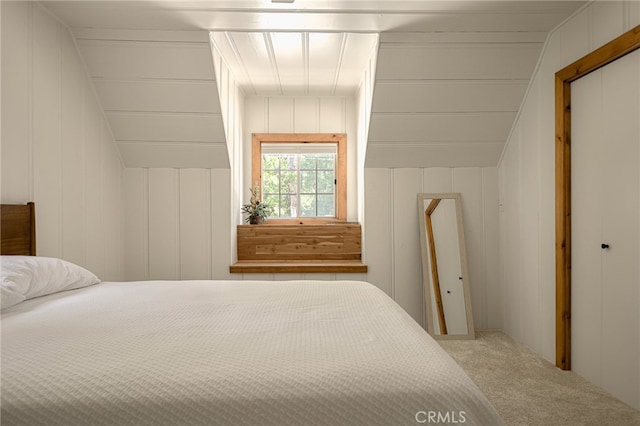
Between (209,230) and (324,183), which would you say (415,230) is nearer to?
(324,183)

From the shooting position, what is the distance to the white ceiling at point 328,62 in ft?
8.13

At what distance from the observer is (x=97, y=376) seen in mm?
938

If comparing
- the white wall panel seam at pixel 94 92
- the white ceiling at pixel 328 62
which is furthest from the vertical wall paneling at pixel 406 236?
the white wall panel seam at pixel 94 92

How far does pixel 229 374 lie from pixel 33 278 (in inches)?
49.0

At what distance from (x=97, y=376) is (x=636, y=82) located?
8.51 feet

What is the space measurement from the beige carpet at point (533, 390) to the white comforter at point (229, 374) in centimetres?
116

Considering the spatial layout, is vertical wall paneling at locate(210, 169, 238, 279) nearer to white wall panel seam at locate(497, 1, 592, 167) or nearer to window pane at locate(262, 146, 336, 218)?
window pane at locate(262, 146, 336, 218)

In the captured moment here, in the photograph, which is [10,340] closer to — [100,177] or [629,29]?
[100,177]

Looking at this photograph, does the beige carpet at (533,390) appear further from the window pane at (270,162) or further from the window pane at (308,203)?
the window pane at (270,162)

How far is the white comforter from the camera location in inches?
34.7

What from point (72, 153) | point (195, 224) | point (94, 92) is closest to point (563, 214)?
point (195, 224)

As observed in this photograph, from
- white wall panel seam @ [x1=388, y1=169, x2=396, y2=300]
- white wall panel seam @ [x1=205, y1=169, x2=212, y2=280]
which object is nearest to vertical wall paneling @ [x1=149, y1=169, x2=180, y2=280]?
white wall panel seam @ [x1=205, y1=169, x2=212, y2=280]

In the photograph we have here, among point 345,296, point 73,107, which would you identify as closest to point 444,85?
point 345,296
